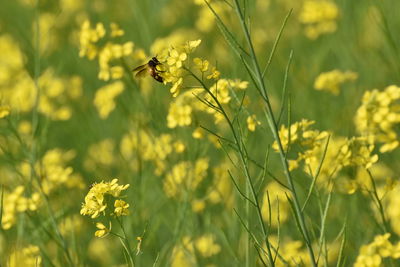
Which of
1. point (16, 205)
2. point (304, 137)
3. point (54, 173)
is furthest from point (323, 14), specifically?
point (16, 205)

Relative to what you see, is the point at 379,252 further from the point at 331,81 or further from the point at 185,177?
the point at 331,81

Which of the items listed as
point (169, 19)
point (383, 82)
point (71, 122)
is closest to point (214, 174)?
point (383, 82)

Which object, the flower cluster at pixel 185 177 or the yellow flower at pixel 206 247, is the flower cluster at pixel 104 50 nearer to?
the flower cluster at pixel 185 177

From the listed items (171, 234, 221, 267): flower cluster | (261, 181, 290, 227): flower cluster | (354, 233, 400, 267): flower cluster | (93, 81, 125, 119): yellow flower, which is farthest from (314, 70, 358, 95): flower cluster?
(354, 233, 400, 267): flower cluster

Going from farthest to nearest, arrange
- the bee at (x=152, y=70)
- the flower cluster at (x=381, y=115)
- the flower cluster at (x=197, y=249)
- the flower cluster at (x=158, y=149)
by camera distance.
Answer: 1. the flower cluster at (x=158, y=149)
2. the flower cluster at (x=197, y=249)
3. the flower cluster at (x=381, y=115)
4. the bee at (x=152, y=70)

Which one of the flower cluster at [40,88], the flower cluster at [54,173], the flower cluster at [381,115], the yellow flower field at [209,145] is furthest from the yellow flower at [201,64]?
the flower cluster at [40,88]

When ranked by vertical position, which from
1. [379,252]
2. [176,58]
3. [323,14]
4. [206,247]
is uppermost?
[323,14]

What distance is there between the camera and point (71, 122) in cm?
494

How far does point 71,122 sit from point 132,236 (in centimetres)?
209

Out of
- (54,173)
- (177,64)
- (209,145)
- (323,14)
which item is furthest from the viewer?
(323,14)

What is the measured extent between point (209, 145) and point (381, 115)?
1396mm

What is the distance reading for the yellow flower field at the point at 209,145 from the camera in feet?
6.84

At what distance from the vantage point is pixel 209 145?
11.5 feet

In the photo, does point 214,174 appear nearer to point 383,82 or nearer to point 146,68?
point 146,68
